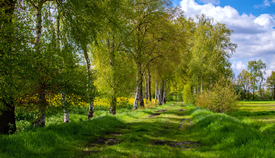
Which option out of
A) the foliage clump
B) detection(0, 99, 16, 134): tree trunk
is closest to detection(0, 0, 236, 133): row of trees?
detection(0, 99, 16, 134): tree trunk

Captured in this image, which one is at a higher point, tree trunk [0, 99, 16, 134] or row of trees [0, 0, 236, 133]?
row of trees [0, 0, 236, 133]

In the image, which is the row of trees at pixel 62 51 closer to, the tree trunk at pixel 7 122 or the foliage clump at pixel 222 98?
the tree trunk at pixel 7 122

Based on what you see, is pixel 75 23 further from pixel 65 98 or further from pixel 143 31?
pixel 143 31

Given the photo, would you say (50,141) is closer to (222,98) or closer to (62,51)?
(62,51)

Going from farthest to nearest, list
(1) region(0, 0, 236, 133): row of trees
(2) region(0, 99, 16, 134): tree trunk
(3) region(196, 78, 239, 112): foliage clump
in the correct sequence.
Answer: (3) region(196, 78, 239, 112): foliage clump
(2) region(0, 99, 16, 134): tree trunk
(1) region(0, 0, 236, 133): row of trees

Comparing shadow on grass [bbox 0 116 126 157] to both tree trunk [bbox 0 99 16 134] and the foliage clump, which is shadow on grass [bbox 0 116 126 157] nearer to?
tree trunk [bbox 0 99 16 134]

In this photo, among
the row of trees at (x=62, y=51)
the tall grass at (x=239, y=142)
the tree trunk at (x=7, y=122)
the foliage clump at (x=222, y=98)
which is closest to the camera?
the tall grass at (x=239, y=142)

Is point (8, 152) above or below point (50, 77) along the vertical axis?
below

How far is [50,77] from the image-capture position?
822 centimetres

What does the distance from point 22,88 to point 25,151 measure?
2280 millimetres

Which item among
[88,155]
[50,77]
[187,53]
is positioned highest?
[187,53]

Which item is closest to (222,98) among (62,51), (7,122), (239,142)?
(239,142)

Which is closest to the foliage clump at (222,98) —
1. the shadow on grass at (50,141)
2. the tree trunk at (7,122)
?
the shadow on grass at (50,141)

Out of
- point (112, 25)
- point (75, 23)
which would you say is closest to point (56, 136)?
point (75, 23)
